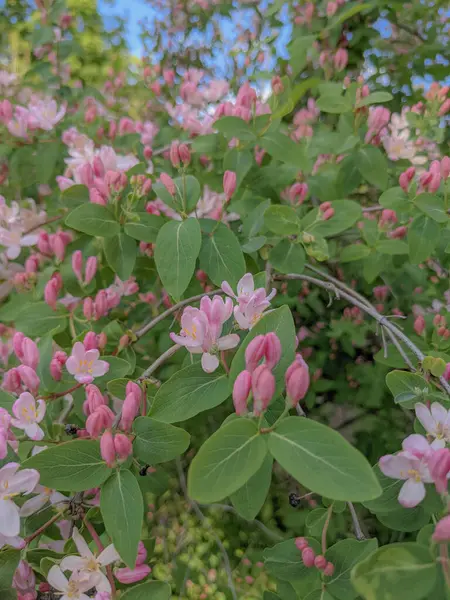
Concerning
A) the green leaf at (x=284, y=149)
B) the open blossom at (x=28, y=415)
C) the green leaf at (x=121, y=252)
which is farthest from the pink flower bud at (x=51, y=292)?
the green leaf at (x=284, y=149)

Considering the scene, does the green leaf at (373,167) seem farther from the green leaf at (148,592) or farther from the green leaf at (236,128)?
the green leaf at (148,592)

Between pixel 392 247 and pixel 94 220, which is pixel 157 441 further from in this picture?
pixel 392 247

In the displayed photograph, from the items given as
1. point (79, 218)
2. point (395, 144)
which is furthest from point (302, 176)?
point (79, 218)

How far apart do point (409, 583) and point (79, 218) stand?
774 millimetres

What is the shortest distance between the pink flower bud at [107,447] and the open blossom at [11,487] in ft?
0.29

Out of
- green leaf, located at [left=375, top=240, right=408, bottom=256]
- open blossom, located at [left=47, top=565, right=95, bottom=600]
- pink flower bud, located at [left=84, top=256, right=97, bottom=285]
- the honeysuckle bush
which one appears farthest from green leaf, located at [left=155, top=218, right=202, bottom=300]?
green leaf, located at [left=375, top=240, right=408, bottom=256]

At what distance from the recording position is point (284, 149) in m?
1.15

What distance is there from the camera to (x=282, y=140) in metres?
1.16

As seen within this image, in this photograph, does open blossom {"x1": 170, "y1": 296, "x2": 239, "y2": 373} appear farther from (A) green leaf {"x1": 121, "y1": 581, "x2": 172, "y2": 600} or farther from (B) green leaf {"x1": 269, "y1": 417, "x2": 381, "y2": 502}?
(A) green leaf {"x1": 121, "y1": 581, "x2": 172, "y2": 600}

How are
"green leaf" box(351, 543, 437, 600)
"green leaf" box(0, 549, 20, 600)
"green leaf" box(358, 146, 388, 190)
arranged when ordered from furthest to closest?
"green leaf" box(358, 146, 388, 190), "green leaf" box(0, 549, 20, 600), "green leaf" box(351, 543, 437, 600)

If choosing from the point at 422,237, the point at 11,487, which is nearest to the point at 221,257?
the point at 422,237

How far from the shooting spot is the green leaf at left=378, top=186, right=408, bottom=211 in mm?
1063

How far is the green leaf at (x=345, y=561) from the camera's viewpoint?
2.17 ft

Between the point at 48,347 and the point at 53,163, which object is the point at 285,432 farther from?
the point at 53,163
